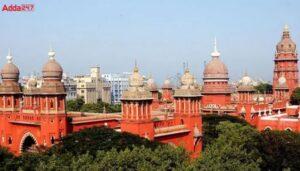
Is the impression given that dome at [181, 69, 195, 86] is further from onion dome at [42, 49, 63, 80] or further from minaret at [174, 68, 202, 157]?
onion dome at [42, 49, 63, 80]

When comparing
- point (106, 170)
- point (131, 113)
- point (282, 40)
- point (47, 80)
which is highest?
point (282, 40)

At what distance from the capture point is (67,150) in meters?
26.5

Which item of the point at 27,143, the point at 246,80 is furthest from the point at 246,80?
the point at 27,143

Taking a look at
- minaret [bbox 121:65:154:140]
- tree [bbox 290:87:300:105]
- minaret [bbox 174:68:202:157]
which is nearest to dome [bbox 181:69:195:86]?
minaret [bbox 174:68:202:157]

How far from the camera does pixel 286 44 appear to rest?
60594 mm

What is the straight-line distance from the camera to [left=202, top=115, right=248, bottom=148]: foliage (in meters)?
37.4

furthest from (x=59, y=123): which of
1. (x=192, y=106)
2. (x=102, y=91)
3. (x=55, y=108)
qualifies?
(x=102, y=91)

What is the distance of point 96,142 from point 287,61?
41794 millimetres

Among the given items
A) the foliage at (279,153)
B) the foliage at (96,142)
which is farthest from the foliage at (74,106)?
the foliage at (279,153)

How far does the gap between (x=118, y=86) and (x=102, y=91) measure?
2775 cm

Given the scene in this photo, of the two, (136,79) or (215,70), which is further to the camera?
(215,70)

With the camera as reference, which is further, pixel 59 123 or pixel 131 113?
pixel 59 123

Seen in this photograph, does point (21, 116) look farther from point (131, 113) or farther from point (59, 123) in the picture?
point (131, 113)

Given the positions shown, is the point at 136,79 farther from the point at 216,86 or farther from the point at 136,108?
the point at 216,86
